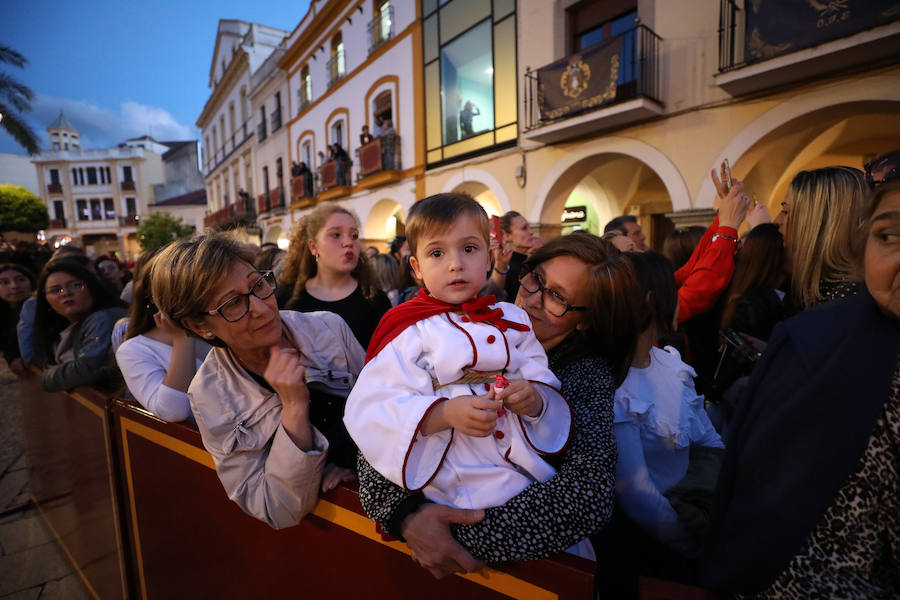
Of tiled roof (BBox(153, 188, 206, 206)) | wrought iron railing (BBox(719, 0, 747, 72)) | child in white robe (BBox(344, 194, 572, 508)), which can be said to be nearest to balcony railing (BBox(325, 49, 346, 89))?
wrought iron railing (BBox(719, 0, 747, 72))

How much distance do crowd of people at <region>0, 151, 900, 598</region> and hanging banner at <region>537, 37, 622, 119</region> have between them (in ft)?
17.2

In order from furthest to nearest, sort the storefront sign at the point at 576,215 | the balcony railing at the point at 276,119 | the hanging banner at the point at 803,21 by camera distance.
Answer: the balcony railing at the point at 276,119
the storefront sign at the point at 576,215
the hanging banner at the point at 803,21

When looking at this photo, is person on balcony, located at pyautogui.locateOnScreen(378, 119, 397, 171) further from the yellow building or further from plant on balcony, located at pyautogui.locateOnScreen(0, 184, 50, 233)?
plant on balcony, located at pyautogui.locateOnScreen(0, 184, 50, 233)

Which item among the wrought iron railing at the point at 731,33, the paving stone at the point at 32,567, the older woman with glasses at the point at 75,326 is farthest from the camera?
the wrought iron railing at the point at 731,33

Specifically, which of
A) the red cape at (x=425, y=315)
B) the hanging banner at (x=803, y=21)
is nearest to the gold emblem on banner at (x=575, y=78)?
the hanging banner at (x=803, y=21)

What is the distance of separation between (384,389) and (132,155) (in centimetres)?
5278

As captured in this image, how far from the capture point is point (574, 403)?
4.56 feet

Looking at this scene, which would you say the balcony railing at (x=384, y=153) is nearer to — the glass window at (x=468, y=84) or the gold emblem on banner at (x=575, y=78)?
the glass window at (x=468, y=84)

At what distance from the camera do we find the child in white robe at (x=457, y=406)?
44.6 inches

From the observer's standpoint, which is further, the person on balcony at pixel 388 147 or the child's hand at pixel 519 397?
the person on balcony at pixel 388 147

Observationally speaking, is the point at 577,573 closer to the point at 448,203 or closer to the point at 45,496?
the point at 448,203

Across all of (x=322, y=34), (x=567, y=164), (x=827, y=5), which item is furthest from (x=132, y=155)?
(x=827, y=5)

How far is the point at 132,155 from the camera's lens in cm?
4147

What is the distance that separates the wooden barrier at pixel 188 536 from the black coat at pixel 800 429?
0.36 meters
